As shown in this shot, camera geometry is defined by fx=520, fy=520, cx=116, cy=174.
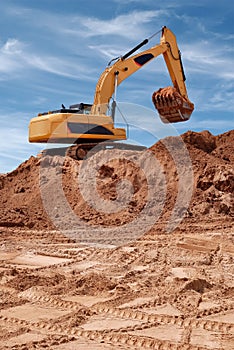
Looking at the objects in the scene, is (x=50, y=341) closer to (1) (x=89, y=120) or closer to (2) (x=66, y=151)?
(1) (x=89, y=120)

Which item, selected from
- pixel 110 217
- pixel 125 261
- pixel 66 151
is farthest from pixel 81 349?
pixel 66 151

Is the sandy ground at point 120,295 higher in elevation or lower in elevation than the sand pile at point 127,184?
lower

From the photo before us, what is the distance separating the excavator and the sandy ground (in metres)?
4.76

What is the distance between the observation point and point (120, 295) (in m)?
6.65

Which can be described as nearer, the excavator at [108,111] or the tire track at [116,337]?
the tire track at [116,337]

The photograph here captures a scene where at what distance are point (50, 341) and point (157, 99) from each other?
12.5m

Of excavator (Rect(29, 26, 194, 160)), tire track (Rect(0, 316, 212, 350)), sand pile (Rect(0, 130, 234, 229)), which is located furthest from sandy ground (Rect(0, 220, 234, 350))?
excavator (Rect(29, 26, 194, 160))

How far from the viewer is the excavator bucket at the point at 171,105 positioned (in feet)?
53.8

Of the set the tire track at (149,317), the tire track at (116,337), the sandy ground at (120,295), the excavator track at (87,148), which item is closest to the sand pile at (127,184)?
the excavator track at (87,148)

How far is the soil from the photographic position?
5.28 meters

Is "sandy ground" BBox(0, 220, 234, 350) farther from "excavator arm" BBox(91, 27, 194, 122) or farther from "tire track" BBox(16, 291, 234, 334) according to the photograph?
"excavator arm" BBox(91, 27, 194, 122)

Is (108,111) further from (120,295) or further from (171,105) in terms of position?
(120,295)

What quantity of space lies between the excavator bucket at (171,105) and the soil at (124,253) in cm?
67

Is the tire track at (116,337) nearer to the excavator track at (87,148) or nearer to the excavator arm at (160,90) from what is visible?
the excavator track at (87,148)
